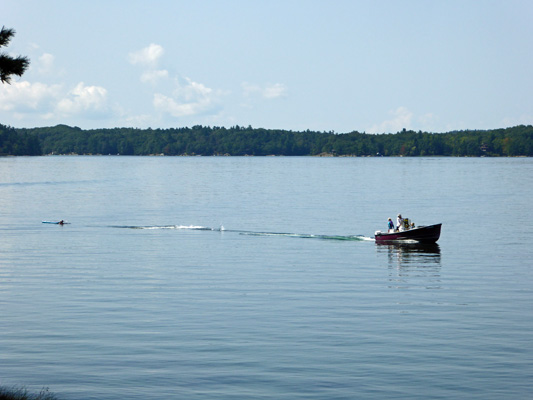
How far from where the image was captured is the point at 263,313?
124 ft

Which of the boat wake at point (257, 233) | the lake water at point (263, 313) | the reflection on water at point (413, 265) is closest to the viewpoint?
the lake water at point (263, 313)

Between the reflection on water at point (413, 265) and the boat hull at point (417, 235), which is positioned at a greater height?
the boat hull at point (417, 235)

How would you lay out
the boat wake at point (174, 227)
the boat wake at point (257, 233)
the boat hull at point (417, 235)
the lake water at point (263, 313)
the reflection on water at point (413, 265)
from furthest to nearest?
the boat wake at point (174, 227)
the boat wake at point (257, 233)
the boat hull at point (417, 235)
the reflection on water at point (413, 265)
the lake water at point (263, 313)

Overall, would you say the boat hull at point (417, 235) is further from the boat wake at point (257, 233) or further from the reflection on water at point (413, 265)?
the boat wake at point (257, 233)

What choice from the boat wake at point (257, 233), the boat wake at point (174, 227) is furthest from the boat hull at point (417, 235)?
the boat wake at point (174, 227)

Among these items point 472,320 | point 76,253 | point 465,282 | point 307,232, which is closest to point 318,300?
point 472,320

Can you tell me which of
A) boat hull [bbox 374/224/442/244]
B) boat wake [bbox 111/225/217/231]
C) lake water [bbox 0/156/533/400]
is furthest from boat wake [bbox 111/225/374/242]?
boat hull [bbox 374/224/442/244]

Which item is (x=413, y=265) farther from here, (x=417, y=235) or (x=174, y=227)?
(x=174, y=227)

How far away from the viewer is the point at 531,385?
27.0 m

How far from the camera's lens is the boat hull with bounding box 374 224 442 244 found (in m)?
69.1

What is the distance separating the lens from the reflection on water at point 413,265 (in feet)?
159

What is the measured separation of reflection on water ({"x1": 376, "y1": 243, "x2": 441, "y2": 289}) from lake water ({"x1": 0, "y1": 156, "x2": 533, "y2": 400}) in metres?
0.22

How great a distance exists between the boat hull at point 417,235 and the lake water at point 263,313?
5.65 ft

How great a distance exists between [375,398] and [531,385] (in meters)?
5.61
